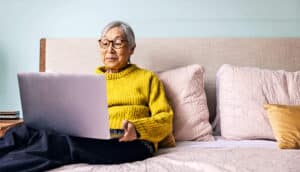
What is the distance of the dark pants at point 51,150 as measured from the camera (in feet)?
3.33

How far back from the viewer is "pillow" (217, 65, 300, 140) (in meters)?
1.53

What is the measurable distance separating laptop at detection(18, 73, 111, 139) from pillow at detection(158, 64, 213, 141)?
56 cm

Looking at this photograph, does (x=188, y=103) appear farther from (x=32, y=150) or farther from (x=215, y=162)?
(x=32, y=150)

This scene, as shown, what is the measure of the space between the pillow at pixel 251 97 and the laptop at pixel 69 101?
0.72 meters

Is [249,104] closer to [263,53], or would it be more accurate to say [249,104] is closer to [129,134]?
[263,53]

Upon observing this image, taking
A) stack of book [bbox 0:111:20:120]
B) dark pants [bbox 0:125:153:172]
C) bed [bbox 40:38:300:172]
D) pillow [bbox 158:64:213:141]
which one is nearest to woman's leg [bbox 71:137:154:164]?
dark pants [bbox 0:125:153:172]

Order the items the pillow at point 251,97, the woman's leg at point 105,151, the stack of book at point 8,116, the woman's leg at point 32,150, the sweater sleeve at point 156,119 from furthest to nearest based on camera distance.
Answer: the stack of book at point 8,116, the pillow at point 251,97, the sweater sleeve at point 156,119, the woman's leg at point 105,151, the woman's leg at point 32,150

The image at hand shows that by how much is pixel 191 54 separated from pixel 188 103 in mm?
353

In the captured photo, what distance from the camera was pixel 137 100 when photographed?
1.46 m

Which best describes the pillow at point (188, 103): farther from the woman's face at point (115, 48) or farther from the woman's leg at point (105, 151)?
the woman's leg at point (105, 151)

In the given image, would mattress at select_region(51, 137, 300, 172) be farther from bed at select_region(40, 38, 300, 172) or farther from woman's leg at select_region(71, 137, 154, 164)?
bed at select_region(40, 38, 300, 172)

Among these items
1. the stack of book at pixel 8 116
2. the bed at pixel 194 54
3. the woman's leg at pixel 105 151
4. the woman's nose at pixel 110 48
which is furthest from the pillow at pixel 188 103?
the stack of book at pixel 8 116

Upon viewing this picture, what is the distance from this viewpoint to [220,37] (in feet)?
6.28

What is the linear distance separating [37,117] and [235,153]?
0.71 m
